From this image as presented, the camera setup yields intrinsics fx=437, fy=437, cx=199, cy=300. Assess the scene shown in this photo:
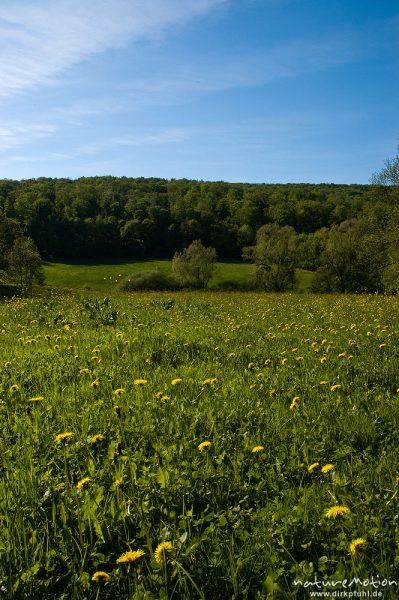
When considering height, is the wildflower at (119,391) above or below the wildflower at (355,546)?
below

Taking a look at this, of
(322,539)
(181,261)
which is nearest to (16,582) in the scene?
(322,539)

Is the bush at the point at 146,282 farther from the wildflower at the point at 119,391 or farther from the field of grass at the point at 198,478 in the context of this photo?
the wildflower at the point at 119,391

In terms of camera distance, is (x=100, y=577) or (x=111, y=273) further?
(x=111, y=273)

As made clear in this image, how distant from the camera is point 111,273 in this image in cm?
7031

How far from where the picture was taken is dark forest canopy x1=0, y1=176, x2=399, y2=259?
84.2 metres

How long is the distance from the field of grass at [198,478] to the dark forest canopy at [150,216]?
256 feet

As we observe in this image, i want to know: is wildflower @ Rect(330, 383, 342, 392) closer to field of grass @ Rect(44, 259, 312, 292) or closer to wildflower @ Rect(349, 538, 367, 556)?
Result: wildflower @ Rect(349, 538, 367, 556)

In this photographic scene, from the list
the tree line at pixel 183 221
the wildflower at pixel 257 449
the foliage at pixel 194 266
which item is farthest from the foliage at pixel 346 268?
the wildflower at pixel 257 449

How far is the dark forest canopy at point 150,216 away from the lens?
276ft

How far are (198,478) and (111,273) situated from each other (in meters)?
69.0

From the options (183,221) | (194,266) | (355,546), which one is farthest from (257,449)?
(183,221)

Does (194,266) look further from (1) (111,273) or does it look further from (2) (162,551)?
(2) (162,551)

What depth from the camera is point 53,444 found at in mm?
3539

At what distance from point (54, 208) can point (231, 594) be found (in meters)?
93.4
